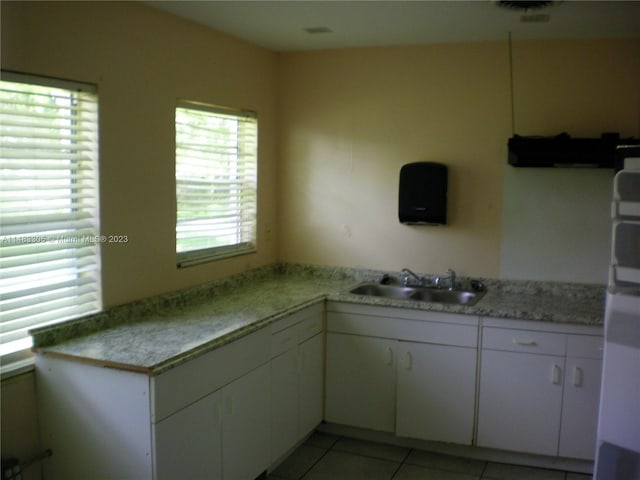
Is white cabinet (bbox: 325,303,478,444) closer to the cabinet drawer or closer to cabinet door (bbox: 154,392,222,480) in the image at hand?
the cabinet drawer

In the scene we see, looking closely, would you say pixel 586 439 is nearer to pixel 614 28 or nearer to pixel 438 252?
pixel 438 252

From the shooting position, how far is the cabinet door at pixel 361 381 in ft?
11.6

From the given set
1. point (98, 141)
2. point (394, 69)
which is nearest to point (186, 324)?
point (98, 141)

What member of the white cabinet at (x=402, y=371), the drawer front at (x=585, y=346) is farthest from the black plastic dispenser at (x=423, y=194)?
the drawer front at (x=585, y=346)

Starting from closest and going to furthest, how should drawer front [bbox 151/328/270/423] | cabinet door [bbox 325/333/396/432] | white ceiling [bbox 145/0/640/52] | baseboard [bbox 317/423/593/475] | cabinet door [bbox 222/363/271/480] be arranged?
1. drawer front [bbox 151/328/270/423]
2. cabinet door [bbox 222/363/271/480]
3. white ceiling [bbox 145/0/640/52]
4. baseboard [bbox 317/423/593/475]
5. cabinet door [bbox 325/333/396/432]

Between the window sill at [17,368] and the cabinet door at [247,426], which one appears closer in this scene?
the window sill at [17,368]

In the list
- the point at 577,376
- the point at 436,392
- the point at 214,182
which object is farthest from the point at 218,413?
the point at 577,376

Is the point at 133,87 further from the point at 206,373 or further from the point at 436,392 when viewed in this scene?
the point at 436,392

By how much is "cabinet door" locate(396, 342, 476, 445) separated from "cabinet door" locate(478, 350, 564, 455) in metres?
0.08

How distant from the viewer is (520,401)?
130 inches

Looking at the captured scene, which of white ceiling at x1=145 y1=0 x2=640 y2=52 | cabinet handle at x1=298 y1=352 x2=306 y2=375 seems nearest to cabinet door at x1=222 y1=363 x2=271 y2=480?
cabinet handle at x1=298 y1=352 x2=306 y2=375

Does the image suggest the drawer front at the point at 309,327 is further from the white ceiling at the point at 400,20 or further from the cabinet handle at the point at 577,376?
the white ceiling at the point at 400,20

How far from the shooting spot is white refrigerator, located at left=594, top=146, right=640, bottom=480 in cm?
254

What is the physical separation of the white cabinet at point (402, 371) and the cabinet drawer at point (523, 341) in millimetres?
87
